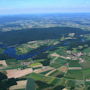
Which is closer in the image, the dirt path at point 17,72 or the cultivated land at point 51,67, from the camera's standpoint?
the cultivated land at point 51,67

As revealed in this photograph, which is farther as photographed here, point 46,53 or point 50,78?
point 46,53

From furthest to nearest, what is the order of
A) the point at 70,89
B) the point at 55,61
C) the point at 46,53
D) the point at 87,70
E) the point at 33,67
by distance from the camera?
the point at 46,53
the point at 55,61
the point at 33,67
the point at 87,70
the point at 70,89

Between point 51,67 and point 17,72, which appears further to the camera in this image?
point 51,67

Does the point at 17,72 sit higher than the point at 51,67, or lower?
higher

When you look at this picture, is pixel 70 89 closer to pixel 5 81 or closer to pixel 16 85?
pixel 16 85

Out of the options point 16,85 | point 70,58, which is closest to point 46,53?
point 70,58

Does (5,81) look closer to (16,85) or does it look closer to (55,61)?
(16,85)

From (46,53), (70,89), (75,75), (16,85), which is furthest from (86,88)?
(46,53)

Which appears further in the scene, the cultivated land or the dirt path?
the dirt path

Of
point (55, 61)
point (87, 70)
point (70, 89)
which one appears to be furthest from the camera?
point (55, 61)
